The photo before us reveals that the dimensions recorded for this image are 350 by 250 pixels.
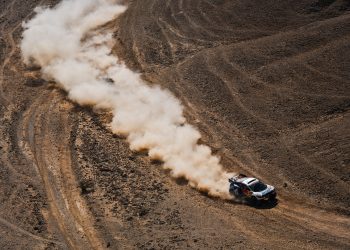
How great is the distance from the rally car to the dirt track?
638 mm

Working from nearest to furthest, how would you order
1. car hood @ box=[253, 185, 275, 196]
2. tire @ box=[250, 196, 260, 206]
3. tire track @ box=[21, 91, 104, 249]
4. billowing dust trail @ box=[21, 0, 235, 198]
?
tire track @ box=[21, 91, 104, 249], car hood @ box=[253, 185, 275, 196], tire @ box=[250, 196, 260, 206], billowing dust trail @ box=[21, 0, 235, 198]

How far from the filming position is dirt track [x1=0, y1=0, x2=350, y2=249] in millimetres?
26672

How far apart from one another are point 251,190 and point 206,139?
6.88 m

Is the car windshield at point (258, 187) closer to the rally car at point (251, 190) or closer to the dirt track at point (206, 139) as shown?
the rally car at point (251, 190)

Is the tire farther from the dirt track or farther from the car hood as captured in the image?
the dirt track

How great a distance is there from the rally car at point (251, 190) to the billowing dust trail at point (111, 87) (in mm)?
733

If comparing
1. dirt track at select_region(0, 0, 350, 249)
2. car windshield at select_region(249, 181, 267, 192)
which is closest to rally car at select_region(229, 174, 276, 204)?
car windshield at select_region(249, 181, 267, 192)

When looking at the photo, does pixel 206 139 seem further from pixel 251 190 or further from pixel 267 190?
pixel 267 190

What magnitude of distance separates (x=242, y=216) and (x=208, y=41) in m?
20.8

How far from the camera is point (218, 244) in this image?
25359 mm

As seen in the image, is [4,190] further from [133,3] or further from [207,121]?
[133,3]

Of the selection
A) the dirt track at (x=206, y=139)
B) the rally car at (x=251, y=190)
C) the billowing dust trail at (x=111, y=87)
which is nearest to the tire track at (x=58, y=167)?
the dirt track at (x=206, y=139)

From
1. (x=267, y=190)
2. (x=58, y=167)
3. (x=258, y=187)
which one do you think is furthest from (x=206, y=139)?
(x=58, y=167)

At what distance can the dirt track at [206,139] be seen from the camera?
26672 mm
